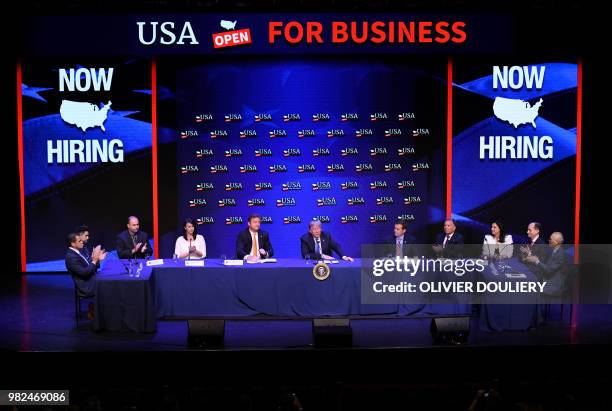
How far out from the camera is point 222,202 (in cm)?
1054

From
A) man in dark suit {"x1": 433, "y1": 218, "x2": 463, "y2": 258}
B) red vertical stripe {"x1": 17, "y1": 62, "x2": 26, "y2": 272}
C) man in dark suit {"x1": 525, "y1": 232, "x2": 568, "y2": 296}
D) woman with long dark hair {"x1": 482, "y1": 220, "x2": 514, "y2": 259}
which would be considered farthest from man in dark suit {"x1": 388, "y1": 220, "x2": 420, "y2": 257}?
red vertical stripe {"x1": 17, "y1": 62, "x2": 26, "y2": 272}

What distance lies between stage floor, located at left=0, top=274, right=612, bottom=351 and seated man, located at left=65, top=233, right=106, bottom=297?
0.40 meters

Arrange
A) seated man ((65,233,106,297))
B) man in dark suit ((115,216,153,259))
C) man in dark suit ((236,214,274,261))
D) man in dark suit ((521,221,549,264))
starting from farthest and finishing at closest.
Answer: man in dark suit ((115,216,153,259)) < man in dark suit ((236,214,274,261)) < man in dark suit ((521,221,549,264)) < seated man ((65,233,106,297))

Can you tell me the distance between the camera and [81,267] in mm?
7637

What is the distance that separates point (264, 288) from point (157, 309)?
1.27 meters

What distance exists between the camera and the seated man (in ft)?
25.0

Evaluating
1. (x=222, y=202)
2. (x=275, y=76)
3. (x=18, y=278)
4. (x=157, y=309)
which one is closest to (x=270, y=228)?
(x=222, y=202)

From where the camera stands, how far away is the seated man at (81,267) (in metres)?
7.62

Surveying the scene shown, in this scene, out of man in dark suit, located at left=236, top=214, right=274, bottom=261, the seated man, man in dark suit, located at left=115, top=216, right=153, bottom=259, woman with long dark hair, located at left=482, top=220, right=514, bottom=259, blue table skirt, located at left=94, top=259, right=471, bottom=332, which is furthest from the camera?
man in dark suit, located at left=115, top=216, right=153, bottom=259

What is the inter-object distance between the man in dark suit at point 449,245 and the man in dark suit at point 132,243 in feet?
12.1

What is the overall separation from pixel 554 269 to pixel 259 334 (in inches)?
137

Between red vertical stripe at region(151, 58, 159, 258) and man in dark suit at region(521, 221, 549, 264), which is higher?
red vertical stripe at region(151, 58, 159, 258)

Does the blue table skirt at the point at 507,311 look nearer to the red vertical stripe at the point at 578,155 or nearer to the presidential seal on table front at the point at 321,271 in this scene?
the presidential seal on table front at the point at 321,271

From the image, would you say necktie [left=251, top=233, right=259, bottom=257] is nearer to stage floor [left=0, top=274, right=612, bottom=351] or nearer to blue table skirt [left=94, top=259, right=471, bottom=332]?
blue table skirt [left=94, top=259, right=471, bottom=332]
